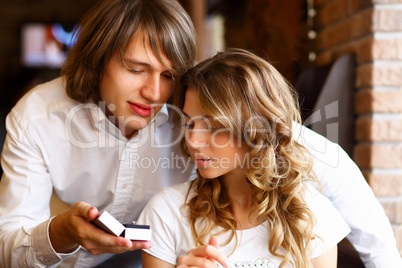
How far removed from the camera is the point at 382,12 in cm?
166

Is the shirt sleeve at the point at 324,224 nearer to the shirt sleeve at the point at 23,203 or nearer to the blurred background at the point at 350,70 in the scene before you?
the blurred background at the point at 350,70

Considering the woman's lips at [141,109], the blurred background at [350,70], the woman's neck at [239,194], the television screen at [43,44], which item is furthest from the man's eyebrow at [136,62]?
the television screen at [43,44]

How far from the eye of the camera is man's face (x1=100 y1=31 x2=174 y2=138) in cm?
142

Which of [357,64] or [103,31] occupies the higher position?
[103,31]

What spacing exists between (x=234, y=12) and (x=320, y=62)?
2533 mm

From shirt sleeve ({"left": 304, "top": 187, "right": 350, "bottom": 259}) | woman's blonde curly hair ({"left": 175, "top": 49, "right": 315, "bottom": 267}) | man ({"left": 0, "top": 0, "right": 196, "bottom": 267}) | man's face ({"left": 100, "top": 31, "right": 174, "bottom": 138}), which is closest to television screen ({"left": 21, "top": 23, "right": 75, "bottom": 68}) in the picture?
man ({"left": 0, "top": 0, "right": 196, "bottom": 267})

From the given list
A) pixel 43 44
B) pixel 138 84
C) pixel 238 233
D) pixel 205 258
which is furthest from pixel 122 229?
pixel 43 44

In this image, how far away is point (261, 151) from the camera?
4.50 ft

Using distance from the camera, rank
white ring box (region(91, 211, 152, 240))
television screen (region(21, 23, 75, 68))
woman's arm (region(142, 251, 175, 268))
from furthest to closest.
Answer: television screen (region(21, 23, 75, 68))
woman's arm (region(142, 251, 175, 268))
white ring box (region(91, 211, 152, 240))

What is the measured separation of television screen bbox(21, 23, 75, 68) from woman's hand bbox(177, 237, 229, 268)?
5.49 m

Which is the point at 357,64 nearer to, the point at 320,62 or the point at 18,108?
the point at 320,62

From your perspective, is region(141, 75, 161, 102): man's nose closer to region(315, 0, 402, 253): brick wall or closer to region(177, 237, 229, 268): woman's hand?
region(177, 237, 229, 268): woman's hand

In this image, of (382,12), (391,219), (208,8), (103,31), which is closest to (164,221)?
(103,31)

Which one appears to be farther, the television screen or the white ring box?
the television screen
